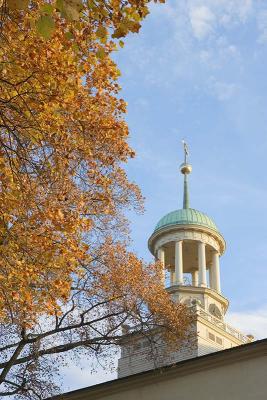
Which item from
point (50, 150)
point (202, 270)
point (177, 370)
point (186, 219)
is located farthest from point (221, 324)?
point (50, 150)

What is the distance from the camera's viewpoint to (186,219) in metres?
36.6

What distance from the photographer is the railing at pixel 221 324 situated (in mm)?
31344

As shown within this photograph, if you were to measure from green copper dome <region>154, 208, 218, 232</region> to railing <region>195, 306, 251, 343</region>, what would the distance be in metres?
6.22

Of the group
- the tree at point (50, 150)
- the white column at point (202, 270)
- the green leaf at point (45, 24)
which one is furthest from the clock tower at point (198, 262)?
the green leaf at point (45, 24)

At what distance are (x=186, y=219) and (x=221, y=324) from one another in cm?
693

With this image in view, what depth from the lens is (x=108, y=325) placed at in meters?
19.2

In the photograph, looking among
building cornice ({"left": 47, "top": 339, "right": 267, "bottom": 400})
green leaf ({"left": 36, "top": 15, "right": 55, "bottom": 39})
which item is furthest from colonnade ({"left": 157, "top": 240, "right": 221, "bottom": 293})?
green leaf ({"left": 36, "top": 15, "right": 55, "bottom": 39})

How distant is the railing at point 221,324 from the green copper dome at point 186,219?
20.4 feet

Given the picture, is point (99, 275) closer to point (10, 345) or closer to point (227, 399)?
point (10, 345)

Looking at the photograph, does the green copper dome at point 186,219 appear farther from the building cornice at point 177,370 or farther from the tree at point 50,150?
the tree at point 50,150

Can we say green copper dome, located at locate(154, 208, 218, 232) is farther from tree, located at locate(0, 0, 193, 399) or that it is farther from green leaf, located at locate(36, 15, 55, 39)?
→ green leaf, located at locate(36, 15, 55, 39)

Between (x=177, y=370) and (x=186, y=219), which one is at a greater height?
(x=186, y=219)

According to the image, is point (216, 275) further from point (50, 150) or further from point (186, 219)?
point (50, 150)

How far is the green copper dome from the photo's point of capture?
119 feet
